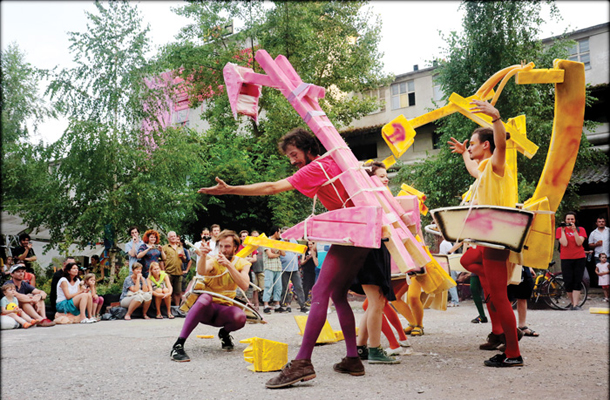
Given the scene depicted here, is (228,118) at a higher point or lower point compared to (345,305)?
higher

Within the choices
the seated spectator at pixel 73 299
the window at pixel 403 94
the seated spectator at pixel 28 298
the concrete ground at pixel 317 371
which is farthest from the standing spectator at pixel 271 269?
the window at pixel 403 94

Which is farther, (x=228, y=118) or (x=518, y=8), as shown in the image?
(x=228, y=118)

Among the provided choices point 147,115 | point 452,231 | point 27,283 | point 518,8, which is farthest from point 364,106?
point 452,231

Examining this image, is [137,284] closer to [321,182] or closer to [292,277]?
[292,277]

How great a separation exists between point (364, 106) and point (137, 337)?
56.2 feet

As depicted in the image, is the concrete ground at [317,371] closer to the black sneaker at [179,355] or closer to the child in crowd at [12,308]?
the black sneaker at [179,355]

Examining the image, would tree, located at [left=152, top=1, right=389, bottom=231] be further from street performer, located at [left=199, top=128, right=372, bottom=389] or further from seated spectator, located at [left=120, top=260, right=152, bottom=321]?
street performer, located at [left=199, top=128, right=372, bottom=389]

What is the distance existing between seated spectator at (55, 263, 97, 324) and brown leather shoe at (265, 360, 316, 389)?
7.40 meters

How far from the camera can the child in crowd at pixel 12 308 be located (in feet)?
29.6

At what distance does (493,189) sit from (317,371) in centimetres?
216

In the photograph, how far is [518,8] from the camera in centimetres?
1434

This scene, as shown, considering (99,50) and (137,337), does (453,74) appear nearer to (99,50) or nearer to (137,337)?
(99,50)

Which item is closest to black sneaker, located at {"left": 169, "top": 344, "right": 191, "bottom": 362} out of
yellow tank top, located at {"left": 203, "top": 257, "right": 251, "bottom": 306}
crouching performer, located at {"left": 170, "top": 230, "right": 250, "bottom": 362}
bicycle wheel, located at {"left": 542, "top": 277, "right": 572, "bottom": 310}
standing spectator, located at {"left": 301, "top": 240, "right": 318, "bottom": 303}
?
crouching performer, located at {"left": 170, "top": 230, "right": 250, "bottom": 362}

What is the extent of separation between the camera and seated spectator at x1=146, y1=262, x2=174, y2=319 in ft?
34.6
